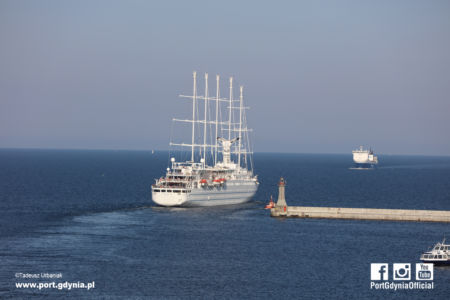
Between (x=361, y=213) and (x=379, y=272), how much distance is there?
106 feet

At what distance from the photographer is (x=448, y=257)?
6153 centimetres

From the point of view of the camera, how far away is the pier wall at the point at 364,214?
3457 inches

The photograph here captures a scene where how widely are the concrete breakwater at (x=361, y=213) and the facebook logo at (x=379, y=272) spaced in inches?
1153

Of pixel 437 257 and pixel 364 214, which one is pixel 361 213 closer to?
pixel 364 214

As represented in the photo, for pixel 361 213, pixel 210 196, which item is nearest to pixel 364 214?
pixel 361 213

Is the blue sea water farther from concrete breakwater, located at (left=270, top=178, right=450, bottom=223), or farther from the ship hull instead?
concrete breakwater, located at (left=270, top=178, right=450, bottom=223)

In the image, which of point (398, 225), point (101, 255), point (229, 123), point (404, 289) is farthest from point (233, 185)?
point (404, 289)

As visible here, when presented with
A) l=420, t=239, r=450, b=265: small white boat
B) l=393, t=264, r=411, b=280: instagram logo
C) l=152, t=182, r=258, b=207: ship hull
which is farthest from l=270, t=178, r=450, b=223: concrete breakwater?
l=393, t=264, r=411, b=280: instagram logo

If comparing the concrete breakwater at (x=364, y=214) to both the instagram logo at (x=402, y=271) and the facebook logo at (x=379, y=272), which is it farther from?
the facebook logo at (x=379, y=272)

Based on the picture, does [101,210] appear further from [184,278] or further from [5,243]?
[184,278]

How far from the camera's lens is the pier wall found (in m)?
87.8

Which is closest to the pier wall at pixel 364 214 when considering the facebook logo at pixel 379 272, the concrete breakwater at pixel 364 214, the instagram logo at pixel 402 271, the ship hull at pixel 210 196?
the concrete breakwater at pixel 364 214

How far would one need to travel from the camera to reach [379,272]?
2296 inches

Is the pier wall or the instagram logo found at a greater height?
the pier wall
